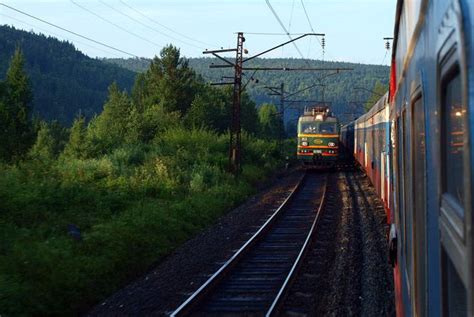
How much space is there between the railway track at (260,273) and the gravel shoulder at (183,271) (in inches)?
12.3

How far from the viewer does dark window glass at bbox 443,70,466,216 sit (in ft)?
5.28

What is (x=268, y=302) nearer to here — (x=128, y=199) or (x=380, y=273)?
(x=380, y=273)

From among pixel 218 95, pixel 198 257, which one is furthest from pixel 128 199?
pixel 218 95

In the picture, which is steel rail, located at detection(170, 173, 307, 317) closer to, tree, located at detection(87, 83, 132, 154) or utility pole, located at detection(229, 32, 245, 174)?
utility pole, located at detection(229, 32, 245, 174)

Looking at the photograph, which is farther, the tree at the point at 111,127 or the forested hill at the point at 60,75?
the forested hill at the point at 60,75

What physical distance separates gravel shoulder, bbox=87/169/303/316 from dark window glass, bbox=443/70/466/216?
7473 mm

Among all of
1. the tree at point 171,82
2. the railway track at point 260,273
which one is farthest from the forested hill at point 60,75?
the railway track at point 260,273

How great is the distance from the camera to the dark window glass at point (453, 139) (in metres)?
1.61

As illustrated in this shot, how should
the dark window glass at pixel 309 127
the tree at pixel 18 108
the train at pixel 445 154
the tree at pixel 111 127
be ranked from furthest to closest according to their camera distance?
the tree at pixel 18 108
the tree at pixel 111 127
the dark window glass at pixel 309 127
the train at pixel 445 154

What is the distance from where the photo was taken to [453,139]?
5.74 ft

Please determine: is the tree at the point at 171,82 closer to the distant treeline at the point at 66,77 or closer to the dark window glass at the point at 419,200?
the dark window glass at the point at 419,200

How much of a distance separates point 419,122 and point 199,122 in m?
43.0

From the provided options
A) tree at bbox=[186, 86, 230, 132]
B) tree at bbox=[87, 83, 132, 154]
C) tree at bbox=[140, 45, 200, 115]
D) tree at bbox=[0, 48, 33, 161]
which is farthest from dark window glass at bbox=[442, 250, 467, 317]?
tree at bbox=[0, 48, 33, 161]

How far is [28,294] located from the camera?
29.0ft
